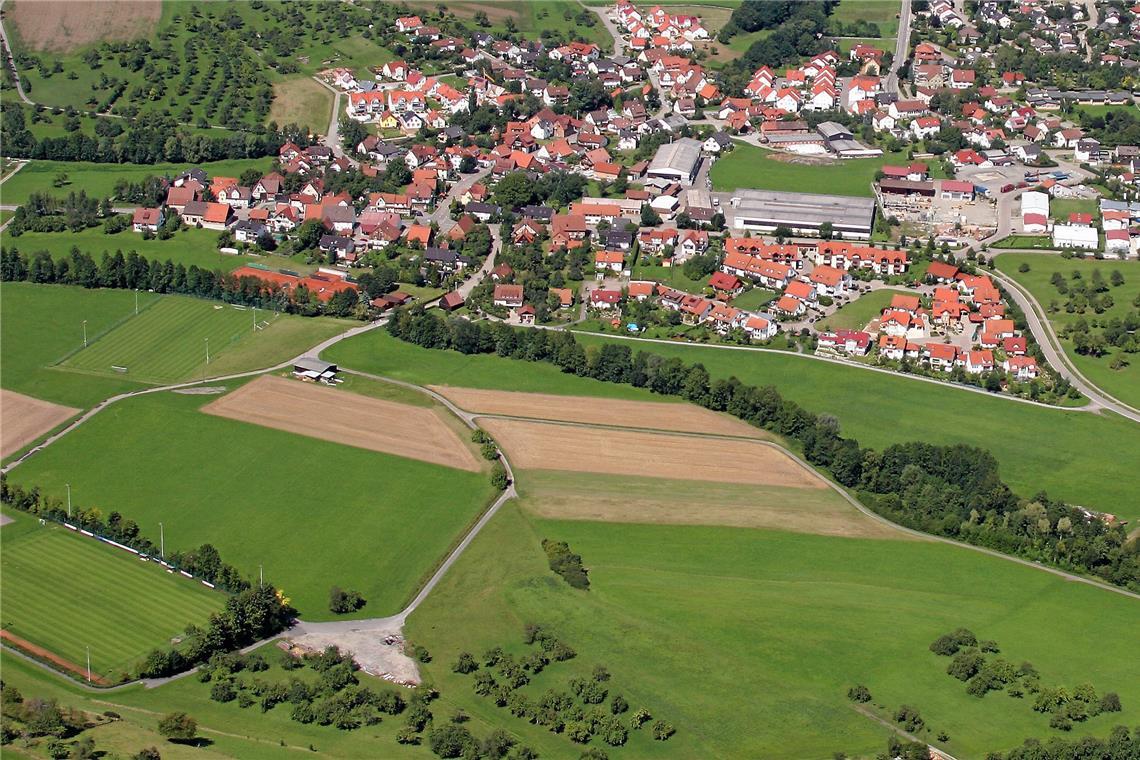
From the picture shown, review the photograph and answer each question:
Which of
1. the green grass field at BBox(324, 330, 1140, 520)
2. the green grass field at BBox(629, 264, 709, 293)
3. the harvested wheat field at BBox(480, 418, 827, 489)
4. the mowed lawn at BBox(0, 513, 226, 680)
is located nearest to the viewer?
the mowed lawn at BBox(0, 513, 226, 680)

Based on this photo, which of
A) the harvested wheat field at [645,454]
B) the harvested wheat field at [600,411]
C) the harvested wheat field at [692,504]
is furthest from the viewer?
the harvested wheat field at [600,411]

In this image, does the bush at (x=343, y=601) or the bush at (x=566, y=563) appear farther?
the bush at (x=566, y=563)

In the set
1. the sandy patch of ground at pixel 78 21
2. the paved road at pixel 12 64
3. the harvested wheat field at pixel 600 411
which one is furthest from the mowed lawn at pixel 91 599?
the sandy patch of ground at pixel 78 21

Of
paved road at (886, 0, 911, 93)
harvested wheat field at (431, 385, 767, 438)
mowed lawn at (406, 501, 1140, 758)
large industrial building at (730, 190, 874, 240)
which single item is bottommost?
mowed lawn at (406, 501, 1140, 758)

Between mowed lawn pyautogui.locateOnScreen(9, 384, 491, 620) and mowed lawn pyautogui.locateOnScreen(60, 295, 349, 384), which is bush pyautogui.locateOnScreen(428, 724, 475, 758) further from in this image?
mowed lawn pyautogui.locateOnScreen(60, 295, 349, 384)

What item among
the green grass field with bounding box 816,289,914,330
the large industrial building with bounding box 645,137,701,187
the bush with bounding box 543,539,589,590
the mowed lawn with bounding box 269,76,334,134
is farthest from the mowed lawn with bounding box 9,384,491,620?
the mowed lawn with bounding box 269,76,334,134

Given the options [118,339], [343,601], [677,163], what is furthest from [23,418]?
[677,163]

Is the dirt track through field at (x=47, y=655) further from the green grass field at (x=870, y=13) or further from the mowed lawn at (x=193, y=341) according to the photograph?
the green grass field at (x=870, y=13)
